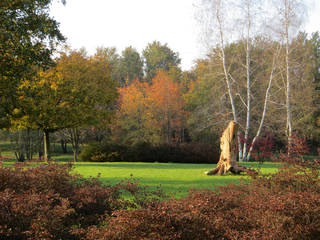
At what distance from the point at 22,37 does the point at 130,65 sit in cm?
4508

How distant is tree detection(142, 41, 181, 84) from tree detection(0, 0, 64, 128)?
44188 millimetres

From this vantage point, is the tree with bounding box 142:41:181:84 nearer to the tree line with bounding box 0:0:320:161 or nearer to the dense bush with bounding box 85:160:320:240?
the tree line with bounding box 0:0:320:161

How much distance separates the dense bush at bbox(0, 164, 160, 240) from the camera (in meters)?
4.55

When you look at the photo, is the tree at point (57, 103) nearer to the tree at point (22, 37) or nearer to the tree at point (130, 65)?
the tree at point (22, 37)

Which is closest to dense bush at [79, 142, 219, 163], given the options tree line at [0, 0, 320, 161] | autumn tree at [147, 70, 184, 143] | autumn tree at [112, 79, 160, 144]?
tree line at [0, 0, 320, 161]

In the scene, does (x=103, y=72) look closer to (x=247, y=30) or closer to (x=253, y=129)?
(x=247, y=30)

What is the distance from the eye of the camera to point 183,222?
4219 mm

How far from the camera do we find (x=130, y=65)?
58688 millimetres

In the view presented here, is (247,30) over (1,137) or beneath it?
over

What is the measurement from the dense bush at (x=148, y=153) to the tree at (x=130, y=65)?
32891 millimetres

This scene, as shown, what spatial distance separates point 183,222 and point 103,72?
82.7ft

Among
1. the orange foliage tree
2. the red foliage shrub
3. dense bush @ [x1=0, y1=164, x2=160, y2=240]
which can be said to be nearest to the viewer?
dense bush @ [x1=0, y1=164, x2=160, y2=240]

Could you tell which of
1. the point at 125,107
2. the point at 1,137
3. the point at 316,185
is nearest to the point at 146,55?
the point at 125,107

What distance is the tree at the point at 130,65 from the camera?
5666 centimetres
